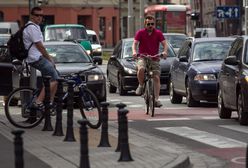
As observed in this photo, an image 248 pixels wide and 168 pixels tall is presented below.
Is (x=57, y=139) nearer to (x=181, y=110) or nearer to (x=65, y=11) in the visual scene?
(x=181, y=110)

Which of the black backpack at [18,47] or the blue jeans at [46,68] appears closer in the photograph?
the blue jeans at [46,68]

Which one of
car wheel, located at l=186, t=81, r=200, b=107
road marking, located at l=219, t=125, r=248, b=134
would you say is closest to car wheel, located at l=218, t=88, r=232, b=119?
road marking, located at l=219, t=125, r=248, b=134

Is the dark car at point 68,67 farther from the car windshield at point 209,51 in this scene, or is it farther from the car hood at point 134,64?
the car hood at point 134,64

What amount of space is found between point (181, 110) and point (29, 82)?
4.52 meters

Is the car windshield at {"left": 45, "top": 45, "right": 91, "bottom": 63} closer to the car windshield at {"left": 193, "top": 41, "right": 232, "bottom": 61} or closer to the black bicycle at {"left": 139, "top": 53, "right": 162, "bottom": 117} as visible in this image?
the car windshield at {"left": 193, "top": 41, "right": 232, "bottom": 61}

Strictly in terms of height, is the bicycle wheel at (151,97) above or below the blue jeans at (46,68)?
below

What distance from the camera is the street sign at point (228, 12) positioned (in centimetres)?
3447

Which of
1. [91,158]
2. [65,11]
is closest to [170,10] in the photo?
[65,11]

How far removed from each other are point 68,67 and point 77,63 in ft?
1.96

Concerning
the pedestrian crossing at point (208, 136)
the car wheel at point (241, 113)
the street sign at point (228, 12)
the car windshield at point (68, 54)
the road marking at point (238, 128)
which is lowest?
the road marking at point (238, 128)

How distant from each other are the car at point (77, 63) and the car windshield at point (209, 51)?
2564mm

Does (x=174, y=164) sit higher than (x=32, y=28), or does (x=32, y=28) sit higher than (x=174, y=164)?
(x=32, y=28)

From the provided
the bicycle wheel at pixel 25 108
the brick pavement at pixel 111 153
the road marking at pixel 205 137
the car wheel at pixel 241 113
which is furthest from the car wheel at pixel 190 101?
the brick pavement at pixel 111 153

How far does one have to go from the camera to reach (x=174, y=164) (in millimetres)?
9727
